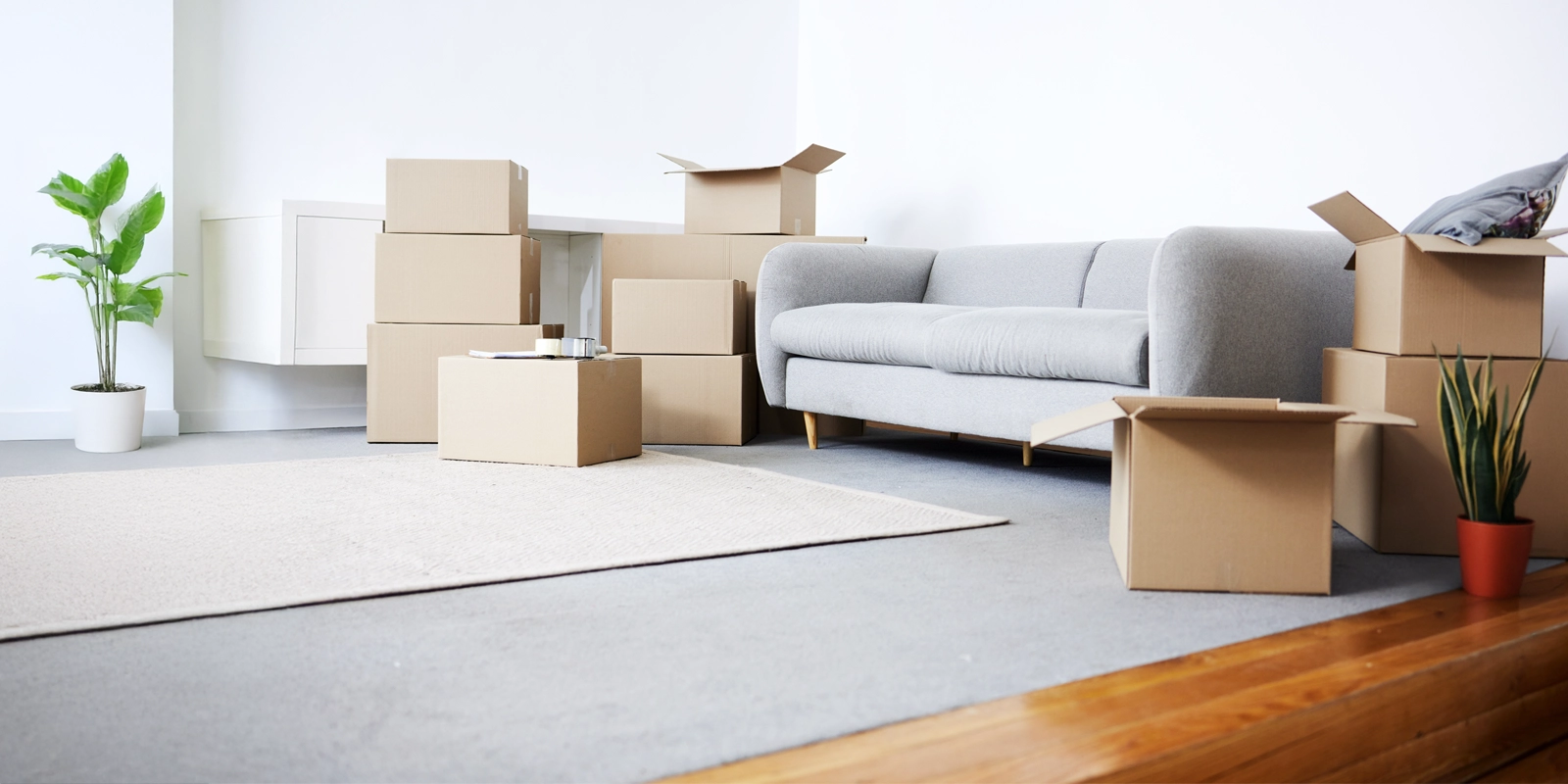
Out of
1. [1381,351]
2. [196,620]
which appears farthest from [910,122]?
[196,620]

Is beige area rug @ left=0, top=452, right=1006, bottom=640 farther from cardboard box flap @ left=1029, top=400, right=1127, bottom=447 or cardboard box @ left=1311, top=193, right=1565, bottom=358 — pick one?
cardboard box @ left=1311, top=193, right=1565, bottom=358

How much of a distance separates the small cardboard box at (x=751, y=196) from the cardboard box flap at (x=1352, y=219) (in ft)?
6.08

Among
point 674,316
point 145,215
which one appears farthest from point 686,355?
point 145,215

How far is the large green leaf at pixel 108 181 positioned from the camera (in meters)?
3.03

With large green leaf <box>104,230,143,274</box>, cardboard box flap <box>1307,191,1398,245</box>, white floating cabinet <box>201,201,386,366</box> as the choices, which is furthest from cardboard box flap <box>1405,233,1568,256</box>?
large green leaf <box>104,230,143,274</box>

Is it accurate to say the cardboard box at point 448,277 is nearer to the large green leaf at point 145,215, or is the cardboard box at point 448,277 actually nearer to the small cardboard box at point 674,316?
the small cardboard box at point 674,316

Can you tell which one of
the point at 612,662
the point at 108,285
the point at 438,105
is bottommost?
the point at 612,662

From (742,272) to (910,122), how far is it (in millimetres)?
1128

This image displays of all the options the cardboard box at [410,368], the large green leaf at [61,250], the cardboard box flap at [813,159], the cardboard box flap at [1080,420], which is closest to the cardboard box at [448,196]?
the cardboard box at [410,368]

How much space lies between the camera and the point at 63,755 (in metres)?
0.93

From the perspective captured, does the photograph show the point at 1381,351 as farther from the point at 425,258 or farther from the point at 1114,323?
the point at 425,258

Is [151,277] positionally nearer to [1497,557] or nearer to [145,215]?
[145,215]

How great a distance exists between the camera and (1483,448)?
4.99 feet

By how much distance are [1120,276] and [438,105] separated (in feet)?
8.06
